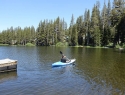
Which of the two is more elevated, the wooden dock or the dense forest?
the dense forest

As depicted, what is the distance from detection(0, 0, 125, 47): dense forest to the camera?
9719 cm

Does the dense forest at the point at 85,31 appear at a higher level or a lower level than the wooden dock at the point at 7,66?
higher

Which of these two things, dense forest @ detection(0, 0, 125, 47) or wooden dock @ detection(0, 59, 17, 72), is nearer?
wooden dock @ detection(0, 59, 17, 72)

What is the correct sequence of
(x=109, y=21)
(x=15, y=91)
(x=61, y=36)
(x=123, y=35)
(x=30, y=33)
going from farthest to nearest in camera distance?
(x=30, y=33) < (x=61, y=36) < (x=109, y=21) < (x=123, y=35) < (x=15, y=91)

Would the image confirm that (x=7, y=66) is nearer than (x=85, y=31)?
Yes

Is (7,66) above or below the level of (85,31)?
below

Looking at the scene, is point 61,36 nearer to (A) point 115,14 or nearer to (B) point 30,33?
(B) point 30,33

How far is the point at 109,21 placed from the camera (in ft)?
356

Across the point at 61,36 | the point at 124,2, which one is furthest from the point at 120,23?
the point at 61,36

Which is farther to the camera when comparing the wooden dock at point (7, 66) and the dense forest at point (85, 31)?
the dense forest at point (85, 31)

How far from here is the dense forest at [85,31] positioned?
97188 millimetres

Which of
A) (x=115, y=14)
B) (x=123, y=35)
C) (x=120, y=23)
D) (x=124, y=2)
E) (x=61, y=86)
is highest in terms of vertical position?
(x=124, y=2)

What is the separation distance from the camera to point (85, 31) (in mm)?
120500

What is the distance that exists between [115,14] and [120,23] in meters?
9.40
